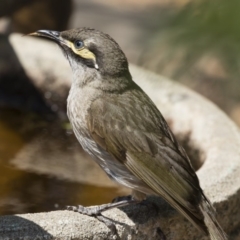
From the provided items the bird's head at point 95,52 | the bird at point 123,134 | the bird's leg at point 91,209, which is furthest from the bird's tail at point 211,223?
the bird's head at point 95,52

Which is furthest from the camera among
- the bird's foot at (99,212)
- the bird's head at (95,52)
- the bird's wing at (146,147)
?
the bird's head at (95,52)

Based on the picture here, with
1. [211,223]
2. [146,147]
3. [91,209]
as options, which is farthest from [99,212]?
[211,223]

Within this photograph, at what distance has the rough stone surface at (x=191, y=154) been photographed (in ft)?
10.8

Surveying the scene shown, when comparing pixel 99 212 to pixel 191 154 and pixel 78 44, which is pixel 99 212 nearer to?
pixel 78 44

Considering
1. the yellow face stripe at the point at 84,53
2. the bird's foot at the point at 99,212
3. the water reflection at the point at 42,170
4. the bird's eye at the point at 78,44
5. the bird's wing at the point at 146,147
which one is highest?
the bird's eye at the point at 78,44

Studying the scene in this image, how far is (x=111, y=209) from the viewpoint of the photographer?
3.67 metres

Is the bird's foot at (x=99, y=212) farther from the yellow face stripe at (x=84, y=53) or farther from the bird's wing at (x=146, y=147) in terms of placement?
the yellow face stripe at (x=84, y=53)

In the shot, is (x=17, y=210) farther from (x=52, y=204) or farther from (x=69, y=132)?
(x=69, y=132)

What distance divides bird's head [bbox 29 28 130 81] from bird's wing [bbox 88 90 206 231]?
186 mm

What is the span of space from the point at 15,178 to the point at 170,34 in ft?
11.3

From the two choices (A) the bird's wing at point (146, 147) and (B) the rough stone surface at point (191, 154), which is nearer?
(B) the rough stone surface at point (191, 154)

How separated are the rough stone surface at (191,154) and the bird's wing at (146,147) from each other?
0.67 feet

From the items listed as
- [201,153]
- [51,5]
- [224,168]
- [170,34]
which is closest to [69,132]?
[201,153]

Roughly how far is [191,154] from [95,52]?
1357 mm
